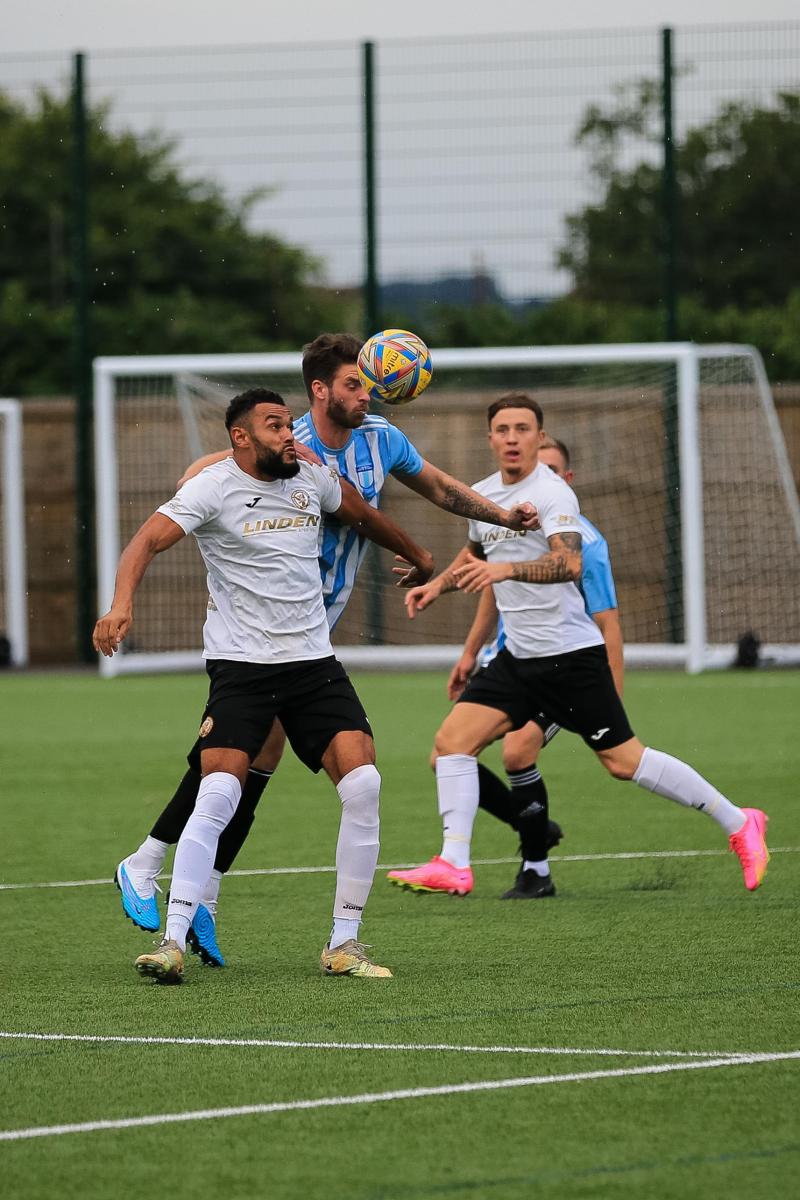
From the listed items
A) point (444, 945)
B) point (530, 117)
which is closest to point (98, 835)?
point (444, 945)

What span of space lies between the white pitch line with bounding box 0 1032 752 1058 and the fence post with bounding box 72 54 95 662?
61.2 ft

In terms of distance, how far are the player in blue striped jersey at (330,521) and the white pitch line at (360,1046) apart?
1.16m

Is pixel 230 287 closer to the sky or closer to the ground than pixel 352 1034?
closer to the sky

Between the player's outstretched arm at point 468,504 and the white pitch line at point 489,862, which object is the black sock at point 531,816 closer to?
the white pitch line at point 489,862

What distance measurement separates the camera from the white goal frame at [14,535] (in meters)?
24.3

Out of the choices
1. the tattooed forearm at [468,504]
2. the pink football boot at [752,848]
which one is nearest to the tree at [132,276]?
the pink football boot at [752,848]

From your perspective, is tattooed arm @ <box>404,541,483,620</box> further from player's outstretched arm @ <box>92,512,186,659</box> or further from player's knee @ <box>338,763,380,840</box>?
player's outstretched arm @ <box>92,512,186,659</box>

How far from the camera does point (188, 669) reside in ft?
76.0

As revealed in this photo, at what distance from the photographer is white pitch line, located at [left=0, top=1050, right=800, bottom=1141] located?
4.81 metres

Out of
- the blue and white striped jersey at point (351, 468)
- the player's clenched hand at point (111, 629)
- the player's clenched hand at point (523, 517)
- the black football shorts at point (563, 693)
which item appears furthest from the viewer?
the black football shorts at point (563, 693)

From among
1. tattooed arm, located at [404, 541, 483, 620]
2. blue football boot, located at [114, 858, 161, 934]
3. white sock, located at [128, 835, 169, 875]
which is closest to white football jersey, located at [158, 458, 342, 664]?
white sock, located at [128, 835, 169, 875]

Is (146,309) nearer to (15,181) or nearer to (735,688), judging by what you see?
(15,181)

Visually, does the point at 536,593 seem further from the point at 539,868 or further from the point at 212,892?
the point at 212,892

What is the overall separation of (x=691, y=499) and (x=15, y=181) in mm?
25418
